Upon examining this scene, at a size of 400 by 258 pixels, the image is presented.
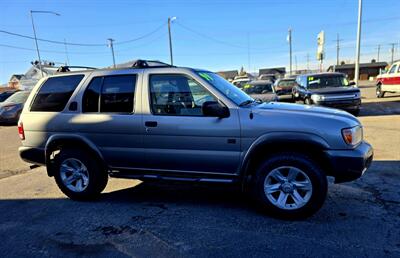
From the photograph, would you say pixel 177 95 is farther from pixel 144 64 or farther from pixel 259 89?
pixel 259 89

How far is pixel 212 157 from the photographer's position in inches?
169

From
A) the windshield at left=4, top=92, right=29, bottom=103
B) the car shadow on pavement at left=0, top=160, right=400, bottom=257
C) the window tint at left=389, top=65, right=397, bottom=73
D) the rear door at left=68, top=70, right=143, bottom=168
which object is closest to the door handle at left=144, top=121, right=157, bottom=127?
the rear door at left=68, top=70, right=143, bottom=168

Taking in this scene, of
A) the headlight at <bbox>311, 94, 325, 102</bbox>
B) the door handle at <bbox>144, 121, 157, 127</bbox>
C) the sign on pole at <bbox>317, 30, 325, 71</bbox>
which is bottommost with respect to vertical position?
the headlight at <bbox>311, 94, 325, 102</bbox>

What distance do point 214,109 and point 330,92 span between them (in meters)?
9.92

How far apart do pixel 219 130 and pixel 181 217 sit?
1245 mm

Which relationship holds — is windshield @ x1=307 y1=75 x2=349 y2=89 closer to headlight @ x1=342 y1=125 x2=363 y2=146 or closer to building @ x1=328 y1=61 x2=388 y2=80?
headlight @ x1=342 y1=125 x2=363 y2=146

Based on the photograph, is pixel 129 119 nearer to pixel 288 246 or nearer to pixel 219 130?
pixel 219 130

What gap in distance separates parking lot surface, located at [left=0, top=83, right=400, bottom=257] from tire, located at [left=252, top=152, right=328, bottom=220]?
0.46 ft

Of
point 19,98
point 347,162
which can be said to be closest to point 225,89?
point 347,162

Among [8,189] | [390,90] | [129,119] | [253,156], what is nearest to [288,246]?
[253,156]

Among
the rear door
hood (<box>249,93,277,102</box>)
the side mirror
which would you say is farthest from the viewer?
hood (<box>249,93,277,102</box>)

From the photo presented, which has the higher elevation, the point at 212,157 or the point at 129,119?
the point at 129,119

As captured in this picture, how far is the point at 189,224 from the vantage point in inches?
163

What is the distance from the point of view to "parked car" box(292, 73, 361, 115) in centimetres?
1266
